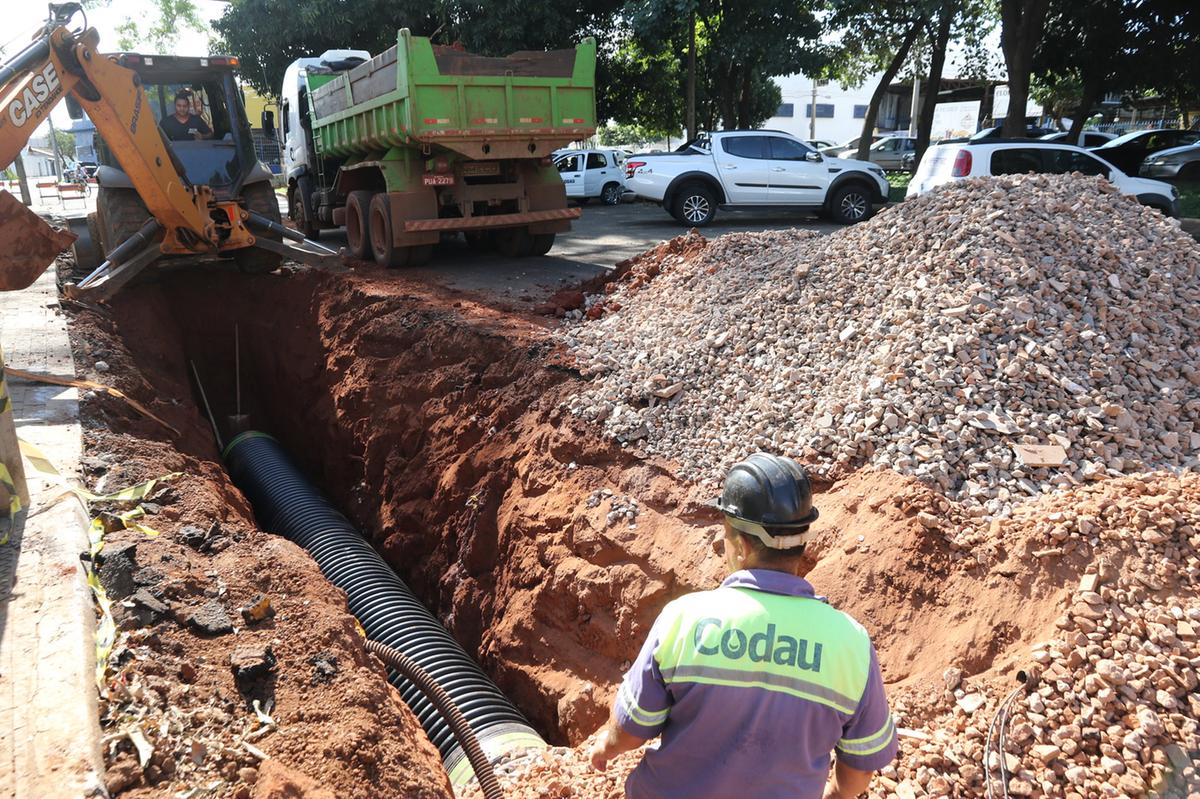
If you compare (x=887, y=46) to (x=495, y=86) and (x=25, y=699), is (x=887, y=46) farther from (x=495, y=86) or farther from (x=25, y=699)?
(x=25, y=699)

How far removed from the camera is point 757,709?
6.40 ft

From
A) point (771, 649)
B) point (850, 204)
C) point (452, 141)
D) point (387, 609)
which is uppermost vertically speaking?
point (452, 141)

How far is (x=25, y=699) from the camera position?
257 cm

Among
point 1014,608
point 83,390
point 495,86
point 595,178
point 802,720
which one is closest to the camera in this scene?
point 802,720

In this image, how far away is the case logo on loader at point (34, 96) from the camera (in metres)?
5.99

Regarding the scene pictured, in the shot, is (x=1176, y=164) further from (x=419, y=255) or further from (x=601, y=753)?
(x=601, y=753)

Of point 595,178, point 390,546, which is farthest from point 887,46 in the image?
point 390,546

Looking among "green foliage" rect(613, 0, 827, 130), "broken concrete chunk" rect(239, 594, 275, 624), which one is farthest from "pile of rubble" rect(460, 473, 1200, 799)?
"green foliage" rect(613, 0, 827, 130)

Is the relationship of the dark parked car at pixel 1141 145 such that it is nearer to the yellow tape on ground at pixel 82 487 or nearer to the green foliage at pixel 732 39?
the green foliage at pixel 732 39

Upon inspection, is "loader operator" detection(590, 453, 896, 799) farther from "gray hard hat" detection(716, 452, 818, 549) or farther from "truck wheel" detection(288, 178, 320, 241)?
"truck wheel" detection(288, 178, 320, 241)

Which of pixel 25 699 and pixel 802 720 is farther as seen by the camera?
pixel 25 699

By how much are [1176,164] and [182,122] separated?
727 inches

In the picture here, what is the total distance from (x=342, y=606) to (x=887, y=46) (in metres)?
22.8

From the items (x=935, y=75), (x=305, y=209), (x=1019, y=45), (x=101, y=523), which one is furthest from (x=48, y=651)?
(x=935, y=75)
